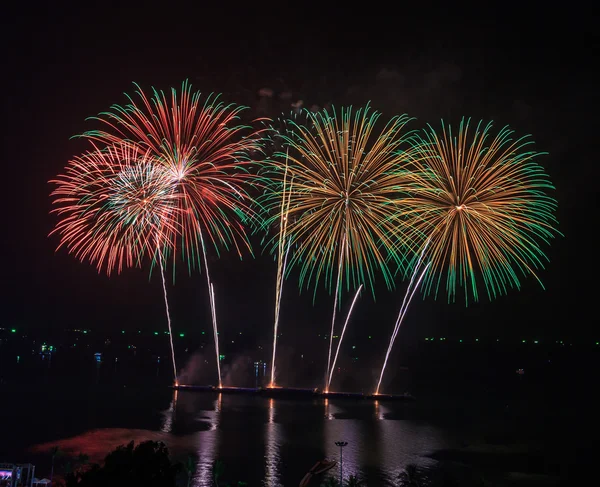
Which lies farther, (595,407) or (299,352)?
(299,352)

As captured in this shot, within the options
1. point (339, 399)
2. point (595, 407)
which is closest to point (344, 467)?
point (339, 399)

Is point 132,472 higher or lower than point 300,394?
lower

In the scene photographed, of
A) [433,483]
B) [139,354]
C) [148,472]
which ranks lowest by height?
[433,483]

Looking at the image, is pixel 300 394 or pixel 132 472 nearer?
pixel 132 472

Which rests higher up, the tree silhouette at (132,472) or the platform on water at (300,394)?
the platform on water at (300,394)

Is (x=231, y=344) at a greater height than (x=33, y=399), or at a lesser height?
greater

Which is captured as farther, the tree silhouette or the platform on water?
the platform on water

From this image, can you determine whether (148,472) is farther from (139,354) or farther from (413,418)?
(139,354)

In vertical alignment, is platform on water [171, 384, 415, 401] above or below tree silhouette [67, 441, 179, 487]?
above

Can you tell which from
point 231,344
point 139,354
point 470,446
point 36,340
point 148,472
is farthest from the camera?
point 36,340

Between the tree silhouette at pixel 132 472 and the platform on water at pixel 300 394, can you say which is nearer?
the tree silhouette at pixel 132 472

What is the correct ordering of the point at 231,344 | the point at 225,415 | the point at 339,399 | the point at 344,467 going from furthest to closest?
the point at 231,344
the point at 339,399
the point at 225,415
the point at 344,467
